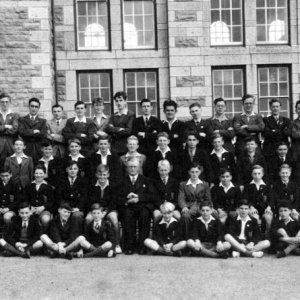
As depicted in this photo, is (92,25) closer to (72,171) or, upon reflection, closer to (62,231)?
(72,171)

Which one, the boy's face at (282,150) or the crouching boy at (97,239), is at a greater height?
the boy's face at (282,150)

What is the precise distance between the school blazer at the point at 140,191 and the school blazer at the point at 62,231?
2.89ft

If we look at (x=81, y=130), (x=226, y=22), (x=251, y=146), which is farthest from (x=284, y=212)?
(x=226, y=22)

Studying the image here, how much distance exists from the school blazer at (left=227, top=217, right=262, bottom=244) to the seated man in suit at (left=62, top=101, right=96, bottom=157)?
2.91 meters

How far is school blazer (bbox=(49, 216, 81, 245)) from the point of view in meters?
9.23

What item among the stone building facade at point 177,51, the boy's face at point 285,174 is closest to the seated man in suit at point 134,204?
the boy's face at point 285,174

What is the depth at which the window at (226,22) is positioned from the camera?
1434cm

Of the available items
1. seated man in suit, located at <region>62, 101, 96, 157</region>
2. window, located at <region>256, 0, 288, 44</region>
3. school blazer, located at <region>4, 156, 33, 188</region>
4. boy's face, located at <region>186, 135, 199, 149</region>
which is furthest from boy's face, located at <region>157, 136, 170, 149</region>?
window, located at <region>256, 0, 288, 44</region>

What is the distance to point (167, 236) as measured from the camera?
9.35 metres

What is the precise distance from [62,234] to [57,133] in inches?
92.0

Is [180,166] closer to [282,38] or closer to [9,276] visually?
[9,276]

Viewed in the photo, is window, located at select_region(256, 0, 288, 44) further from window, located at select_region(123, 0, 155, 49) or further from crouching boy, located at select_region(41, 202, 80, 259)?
crouching boy, located at select_region(41, 202, 80, 259)

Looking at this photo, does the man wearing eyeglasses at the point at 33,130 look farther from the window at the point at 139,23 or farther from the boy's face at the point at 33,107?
the window at the point at 139,23

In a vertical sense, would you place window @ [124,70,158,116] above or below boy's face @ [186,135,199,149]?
above
